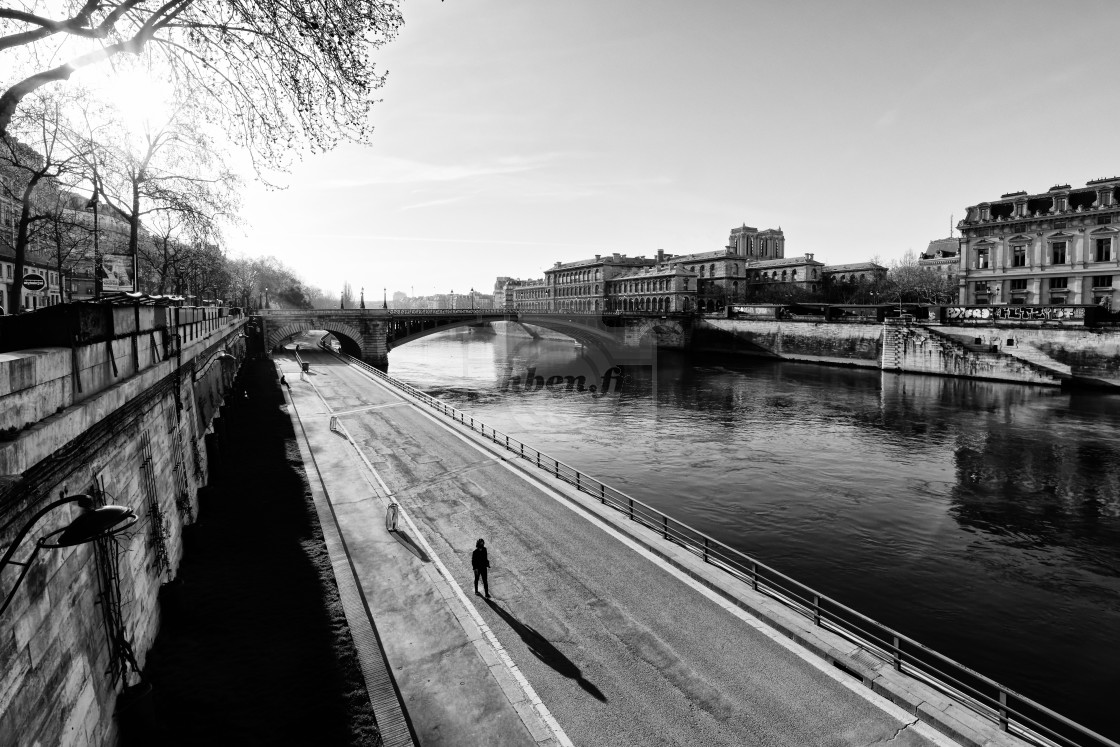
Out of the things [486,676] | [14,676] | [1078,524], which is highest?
[14,676]

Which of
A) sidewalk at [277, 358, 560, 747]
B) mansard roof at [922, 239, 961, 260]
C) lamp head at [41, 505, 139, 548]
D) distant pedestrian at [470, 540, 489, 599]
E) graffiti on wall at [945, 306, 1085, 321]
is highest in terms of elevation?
mansard roof at [922, 239, 961, 260]

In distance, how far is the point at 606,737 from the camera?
32.2 feet

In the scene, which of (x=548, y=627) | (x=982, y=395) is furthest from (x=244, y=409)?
(x=982, y=395)

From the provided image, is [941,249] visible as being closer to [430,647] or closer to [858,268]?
[858,268]

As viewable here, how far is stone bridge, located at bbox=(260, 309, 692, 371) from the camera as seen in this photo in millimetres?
76875

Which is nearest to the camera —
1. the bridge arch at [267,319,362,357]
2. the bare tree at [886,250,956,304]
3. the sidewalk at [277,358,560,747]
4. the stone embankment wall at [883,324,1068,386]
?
the sidewalk at [277,358,560,747]

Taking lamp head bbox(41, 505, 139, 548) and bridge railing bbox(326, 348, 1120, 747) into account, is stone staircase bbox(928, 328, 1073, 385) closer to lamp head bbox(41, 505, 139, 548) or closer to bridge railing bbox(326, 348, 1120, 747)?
bridge railing bbox(326, 348, 1120, 747)

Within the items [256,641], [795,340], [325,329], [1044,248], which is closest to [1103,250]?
[1044,248]

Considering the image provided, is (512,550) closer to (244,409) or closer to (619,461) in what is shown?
(619,461)

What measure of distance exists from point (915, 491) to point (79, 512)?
2847 centimetres

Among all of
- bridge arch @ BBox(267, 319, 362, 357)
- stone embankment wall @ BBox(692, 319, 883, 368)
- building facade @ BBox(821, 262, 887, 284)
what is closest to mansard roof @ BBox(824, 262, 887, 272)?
building facade @ BBox(821, 262, 887, 284)

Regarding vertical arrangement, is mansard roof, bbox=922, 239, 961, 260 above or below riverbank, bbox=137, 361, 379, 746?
above

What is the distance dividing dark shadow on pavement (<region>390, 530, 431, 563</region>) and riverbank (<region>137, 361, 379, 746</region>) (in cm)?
216

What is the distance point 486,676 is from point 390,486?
520 inches
